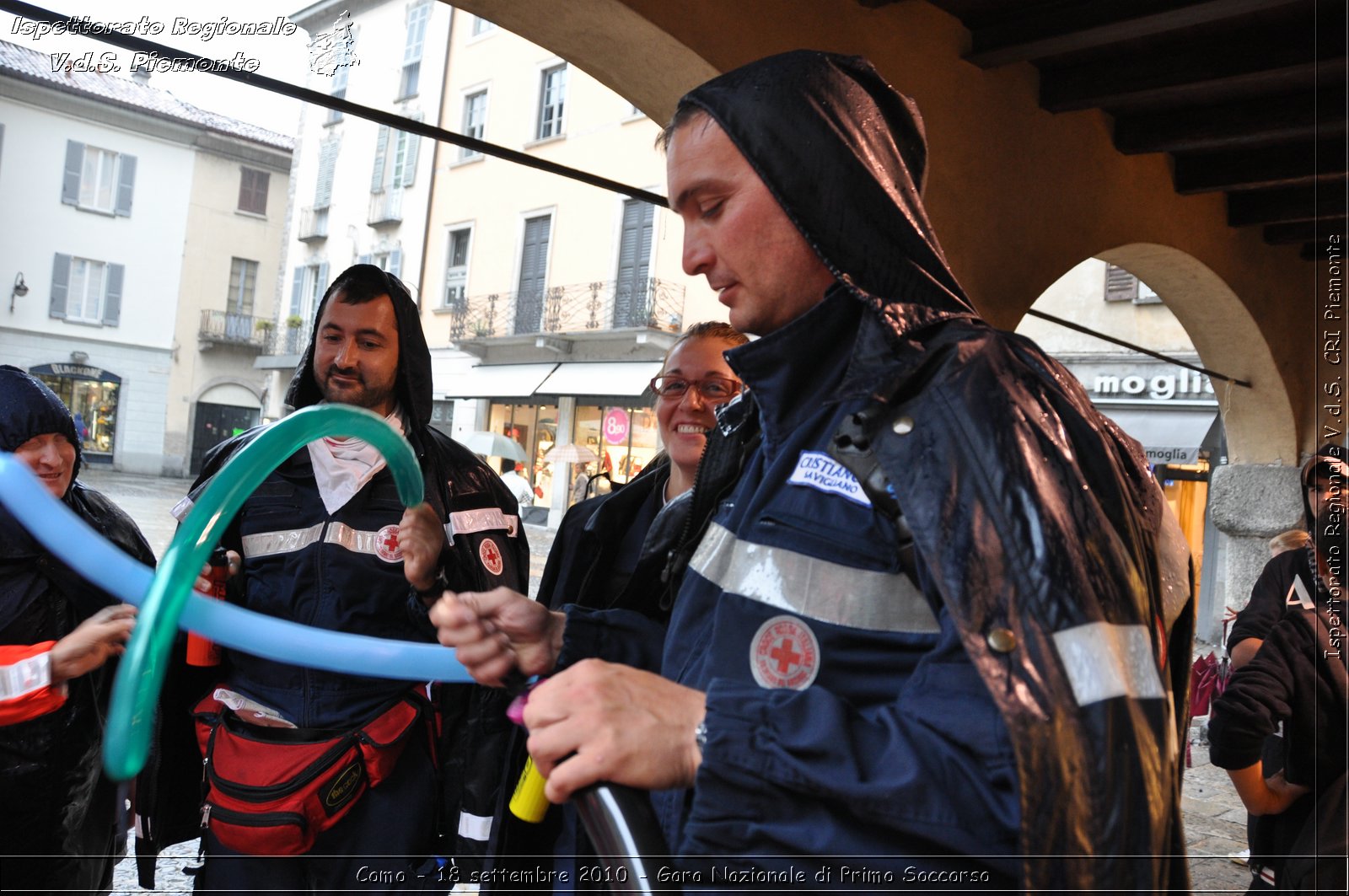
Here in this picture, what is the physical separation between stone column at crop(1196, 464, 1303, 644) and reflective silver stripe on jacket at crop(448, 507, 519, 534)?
7.23 m

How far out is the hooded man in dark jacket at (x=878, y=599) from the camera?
935 mm

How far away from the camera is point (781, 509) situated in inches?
47.2

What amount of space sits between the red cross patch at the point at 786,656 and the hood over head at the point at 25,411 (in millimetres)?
2216

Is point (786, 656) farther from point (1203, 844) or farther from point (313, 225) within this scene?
point (313, 225)

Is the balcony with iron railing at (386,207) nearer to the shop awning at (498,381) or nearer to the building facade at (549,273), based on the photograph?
the building facade at (549,273)

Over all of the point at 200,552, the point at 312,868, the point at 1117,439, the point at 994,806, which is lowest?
the point at 312,868

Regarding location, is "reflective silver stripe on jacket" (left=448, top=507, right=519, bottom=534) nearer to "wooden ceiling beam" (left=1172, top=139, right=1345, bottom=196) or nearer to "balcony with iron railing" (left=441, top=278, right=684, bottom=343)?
"wooden ceiling beam" (left=1172, top=139, right=1345, bottom=196)

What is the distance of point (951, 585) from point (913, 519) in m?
0.08

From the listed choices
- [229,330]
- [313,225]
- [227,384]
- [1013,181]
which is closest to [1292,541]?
[1013,181]

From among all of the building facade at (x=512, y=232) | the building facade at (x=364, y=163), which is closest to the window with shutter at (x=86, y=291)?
the building facade at (x=364, y=163)

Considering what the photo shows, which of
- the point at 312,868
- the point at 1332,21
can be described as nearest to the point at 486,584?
the point at 312,868

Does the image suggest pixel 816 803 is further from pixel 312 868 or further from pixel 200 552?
pixel 312 868

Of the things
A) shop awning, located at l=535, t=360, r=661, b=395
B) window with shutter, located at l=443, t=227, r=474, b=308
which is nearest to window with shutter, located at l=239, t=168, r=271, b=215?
window with shutter, located at l=443, t=227, r=474, b=308

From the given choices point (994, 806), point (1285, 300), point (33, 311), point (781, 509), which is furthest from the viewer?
point (33, 311)
